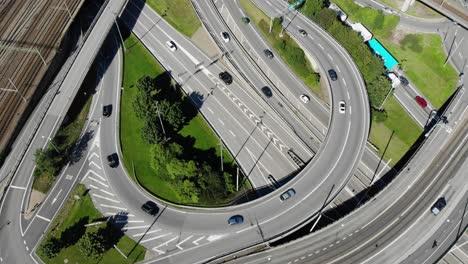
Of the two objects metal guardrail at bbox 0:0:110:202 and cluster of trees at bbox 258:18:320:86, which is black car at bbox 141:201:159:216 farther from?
cluster of trees at bbox 258:18:320:86

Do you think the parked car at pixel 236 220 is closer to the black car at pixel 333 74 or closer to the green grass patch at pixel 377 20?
the black car at pixel 333 74

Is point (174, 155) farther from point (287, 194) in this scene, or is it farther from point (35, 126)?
point (35, 126)

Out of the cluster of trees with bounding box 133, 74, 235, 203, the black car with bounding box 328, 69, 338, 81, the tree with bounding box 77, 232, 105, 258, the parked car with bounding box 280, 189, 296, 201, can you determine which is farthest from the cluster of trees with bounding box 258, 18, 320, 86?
the tree with bounding box 77, 232, 105, 258

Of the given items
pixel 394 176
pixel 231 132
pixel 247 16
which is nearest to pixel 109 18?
pixel 247 16

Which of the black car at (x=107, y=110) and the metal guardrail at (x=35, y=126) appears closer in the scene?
the metal guardrail at (x=35, y=126)

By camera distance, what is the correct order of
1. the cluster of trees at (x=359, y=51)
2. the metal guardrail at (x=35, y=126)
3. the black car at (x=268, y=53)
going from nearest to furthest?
the metal guardrail at (x=35, y=126), the cluster of trees at (x=359, y=51), the black car at (x=268, y=53)

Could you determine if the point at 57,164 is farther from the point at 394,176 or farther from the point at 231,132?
the point at 394,176

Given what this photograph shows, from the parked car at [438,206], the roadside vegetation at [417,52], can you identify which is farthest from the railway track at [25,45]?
the parked car at [438,206]
